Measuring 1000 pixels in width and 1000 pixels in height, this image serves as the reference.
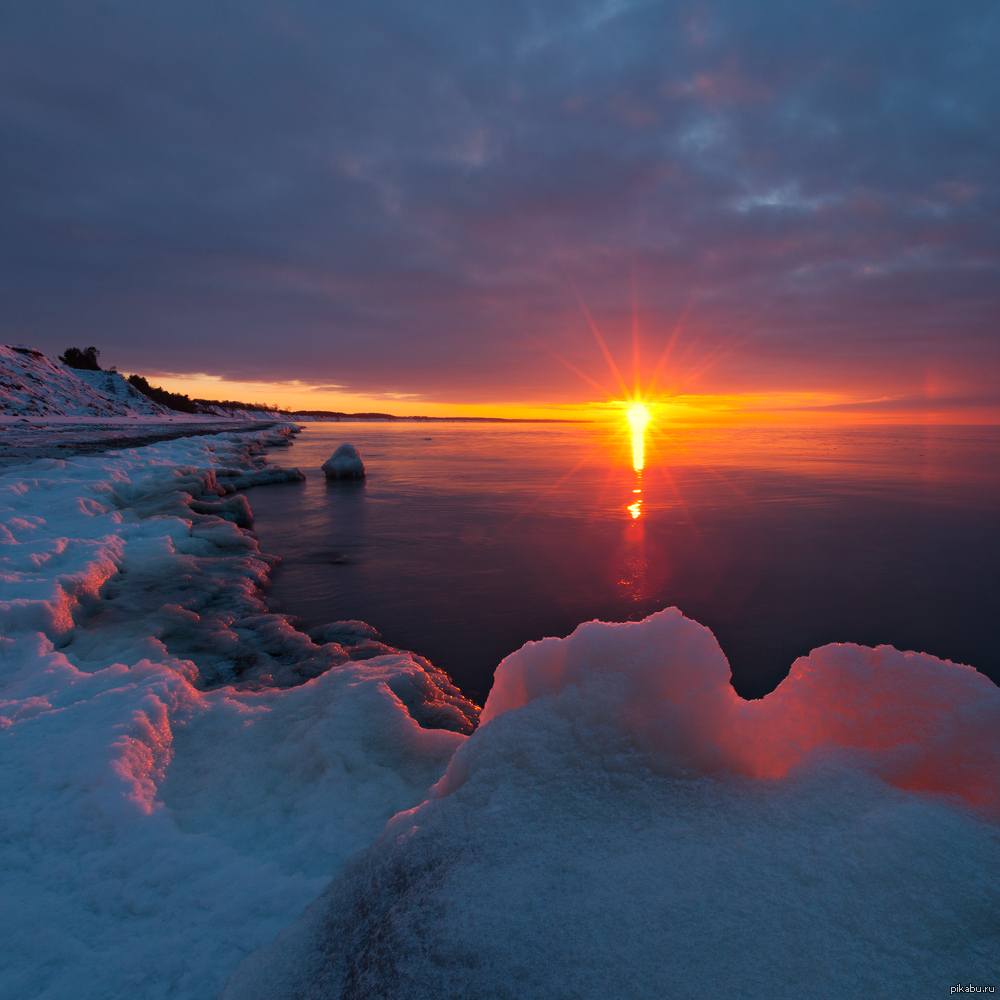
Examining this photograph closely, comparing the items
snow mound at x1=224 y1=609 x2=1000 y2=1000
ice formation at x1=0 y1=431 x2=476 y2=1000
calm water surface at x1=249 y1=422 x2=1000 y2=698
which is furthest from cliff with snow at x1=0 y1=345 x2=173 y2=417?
snow mound at x1=224 y1=609 x2=1000 y2=1000

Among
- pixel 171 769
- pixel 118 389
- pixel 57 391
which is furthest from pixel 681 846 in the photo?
pixel 118 389

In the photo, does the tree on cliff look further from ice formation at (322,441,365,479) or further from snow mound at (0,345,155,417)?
ice formation at (322,441,365,479)

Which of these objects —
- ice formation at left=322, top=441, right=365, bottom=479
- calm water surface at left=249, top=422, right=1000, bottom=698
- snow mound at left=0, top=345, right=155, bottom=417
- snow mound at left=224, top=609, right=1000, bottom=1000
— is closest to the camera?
snow mound at left=224, top=609, right=1000, bottom=1000

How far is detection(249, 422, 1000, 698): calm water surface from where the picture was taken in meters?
5.71

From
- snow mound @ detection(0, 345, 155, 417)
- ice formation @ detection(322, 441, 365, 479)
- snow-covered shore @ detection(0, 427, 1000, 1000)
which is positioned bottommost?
snow-covered shore @ detection(0, 427, 1000, 1000)

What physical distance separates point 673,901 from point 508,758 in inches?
28.3

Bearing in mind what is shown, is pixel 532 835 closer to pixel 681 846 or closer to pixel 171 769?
pixel 681 846

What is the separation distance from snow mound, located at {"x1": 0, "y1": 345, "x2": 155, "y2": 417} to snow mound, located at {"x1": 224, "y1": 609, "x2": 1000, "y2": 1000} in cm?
4501

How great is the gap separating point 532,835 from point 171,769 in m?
2.11

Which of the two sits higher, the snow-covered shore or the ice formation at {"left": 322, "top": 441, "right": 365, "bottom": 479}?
the ice formation at {"left": 322, "top": 441, "right": 365, "bottom": 479}

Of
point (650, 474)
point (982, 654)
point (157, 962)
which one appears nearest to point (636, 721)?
point (157, 962)

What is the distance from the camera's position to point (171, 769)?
8.88ft

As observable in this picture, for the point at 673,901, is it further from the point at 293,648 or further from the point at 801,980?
the point at 293,648

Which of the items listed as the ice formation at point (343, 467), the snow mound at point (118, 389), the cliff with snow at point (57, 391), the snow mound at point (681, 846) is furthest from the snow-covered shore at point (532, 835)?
the snow mound at point (118, 389)
